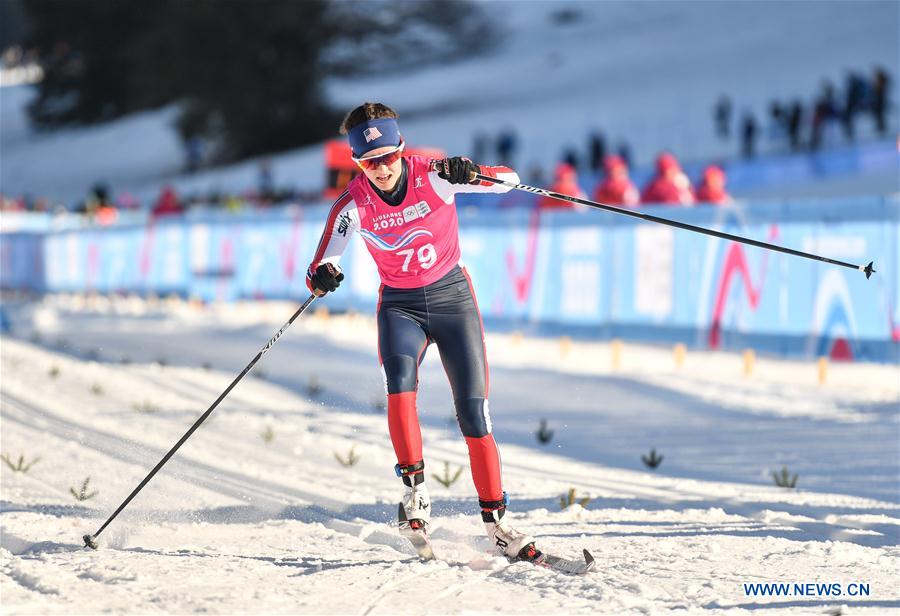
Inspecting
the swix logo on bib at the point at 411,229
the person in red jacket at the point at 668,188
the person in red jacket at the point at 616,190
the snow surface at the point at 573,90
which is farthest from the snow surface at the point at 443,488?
the snow surface at the point at 573,90

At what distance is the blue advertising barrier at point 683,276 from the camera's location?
38.0 ft

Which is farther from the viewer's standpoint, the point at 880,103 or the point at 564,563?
the point at 880,103

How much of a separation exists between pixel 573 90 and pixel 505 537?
6508cm

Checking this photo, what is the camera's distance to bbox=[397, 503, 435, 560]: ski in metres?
5.78

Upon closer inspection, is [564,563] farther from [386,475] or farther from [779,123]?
[779,123]

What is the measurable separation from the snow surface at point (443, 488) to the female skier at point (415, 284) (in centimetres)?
41

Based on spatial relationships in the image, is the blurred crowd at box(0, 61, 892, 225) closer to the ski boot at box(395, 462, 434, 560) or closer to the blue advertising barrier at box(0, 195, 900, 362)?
the blue advertising barrier at box(0, 195, 900, 362)

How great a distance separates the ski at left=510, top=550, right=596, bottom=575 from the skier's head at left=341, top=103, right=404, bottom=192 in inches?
73.3

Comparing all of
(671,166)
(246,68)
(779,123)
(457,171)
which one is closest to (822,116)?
(779,123)

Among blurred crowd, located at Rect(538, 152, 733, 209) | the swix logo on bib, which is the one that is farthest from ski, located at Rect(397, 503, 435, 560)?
blurred crowd, located at Rect(538, 152, 733, 209)

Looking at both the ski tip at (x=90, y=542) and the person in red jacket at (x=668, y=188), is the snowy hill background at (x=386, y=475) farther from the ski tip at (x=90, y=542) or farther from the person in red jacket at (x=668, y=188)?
the person in red jacket at (x=668, y=188)

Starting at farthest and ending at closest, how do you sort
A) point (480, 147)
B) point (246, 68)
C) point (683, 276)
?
point (246, 68) < point (480, 147) < point (683, 276)

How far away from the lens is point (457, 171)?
5910 mm

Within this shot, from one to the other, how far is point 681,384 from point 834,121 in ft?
58.6
